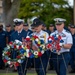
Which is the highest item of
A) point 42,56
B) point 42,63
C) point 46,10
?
point 42,56

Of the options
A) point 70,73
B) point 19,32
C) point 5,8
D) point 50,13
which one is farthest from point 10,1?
point 50,13

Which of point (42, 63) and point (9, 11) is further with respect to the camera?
point (9, 11)

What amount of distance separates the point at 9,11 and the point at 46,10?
1118 inches

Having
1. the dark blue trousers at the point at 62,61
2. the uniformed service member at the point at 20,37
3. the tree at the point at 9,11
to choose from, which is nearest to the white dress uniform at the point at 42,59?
the dark blue trousers at the point at 62,61

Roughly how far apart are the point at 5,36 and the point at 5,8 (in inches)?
142

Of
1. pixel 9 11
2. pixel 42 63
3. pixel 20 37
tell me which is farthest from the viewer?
pixel 9 11

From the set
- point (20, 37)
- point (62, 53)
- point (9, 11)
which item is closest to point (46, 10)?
point (9, 11)

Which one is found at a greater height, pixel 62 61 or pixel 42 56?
pixel 42 56

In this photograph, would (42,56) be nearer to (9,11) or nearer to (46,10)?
(9,11)

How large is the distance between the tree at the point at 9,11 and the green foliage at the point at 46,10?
1057 inches

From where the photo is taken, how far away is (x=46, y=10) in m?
46.3

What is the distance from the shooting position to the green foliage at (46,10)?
4597 cm

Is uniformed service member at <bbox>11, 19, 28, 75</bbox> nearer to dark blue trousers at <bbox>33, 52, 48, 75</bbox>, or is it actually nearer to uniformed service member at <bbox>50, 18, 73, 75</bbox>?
dark blue trousers at <bbox>33, 52, 48, 75</bbox>

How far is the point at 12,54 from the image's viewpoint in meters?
9.40
